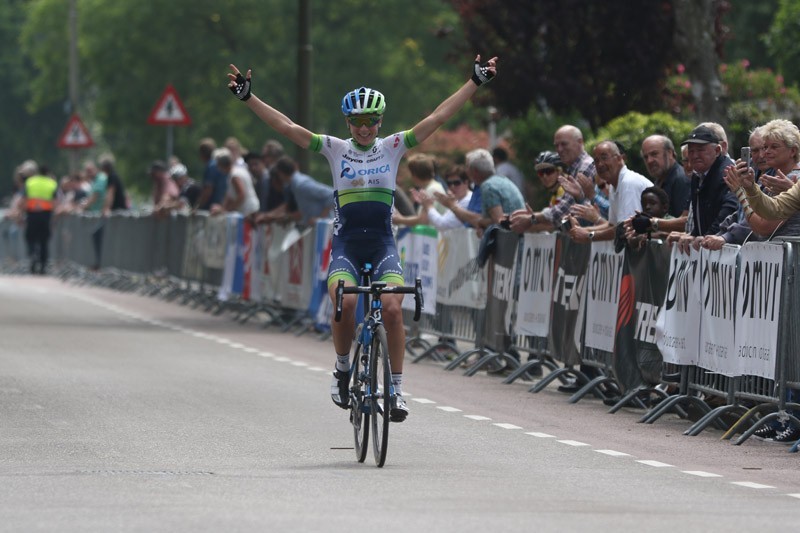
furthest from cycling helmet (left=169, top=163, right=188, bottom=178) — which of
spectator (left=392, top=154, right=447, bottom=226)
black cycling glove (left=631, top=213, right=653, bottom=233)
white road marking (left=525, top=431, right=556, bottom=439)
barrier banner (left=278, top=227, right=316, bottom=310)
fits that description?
white road marking (left=525, top=431, right=556, bottom=439)

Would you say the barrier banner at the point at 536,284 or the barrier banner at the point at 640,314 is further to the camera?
the barrier banner at the point at 536,284

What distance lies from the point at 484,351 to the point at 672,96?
13675 mm

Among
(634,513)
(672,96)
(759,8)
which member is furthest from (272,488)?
(759,8)

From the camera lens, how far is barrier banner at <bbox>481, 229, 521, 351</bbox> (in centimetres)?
1797

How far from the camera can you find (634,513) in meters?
9.45

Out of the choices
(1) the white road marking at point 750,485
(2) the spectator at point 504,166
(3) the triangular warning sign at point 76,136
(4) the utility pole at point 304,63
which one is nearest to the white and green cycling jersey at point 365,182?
(1) the white road marking at point 750,485

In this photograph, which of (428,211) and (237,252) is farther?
(237,252)

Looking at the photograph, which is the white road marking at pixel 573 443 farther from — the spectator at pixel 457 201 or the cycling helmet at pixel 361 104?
the spectator at pixel 457 201

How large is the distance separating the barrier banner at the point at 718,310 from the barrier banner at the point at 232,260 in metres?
13.3

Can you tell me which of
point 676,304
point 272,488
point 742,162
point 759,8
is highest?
point 759,8

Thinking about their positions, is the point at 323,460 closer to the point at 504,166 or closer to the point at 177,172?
the point at 504,166

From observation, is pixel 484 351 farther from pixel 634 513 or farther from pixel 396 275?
pixel 634 513

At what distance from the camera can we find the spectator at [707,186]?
566 inches

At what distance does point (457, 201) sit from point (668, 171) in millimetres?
4942
